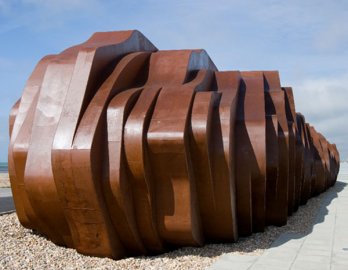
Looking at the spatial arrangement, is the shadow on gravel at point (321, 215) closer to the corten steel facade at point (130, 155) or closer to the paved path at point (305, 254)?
the paved path at point (305, 254)

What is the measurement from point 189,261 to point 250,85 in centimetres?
503

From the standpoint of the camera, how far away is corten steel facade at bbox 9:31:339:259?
846 cm

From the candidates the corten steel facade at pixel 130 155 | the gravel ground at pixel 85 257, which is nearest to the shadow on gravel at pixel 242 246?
the gravel ground at pixel 85 257

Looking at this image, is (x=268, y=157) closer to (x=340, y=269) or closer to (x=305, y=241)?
(x=305, y=241)

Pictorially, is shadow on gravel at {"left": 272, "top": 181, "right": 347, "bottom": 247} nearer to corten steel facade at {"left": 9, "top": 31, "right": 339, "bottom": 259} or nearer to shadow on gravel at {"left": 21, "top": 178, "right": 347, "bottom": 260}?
shadow on gravel at {"left": 21, "top": 178, "right": 347, "bottom": 260}

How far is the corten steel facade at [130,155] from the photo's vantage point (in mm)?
8461

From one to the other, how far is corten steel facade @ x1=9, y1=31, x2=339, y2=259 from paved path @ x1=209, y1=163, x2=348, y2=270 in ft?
2.83

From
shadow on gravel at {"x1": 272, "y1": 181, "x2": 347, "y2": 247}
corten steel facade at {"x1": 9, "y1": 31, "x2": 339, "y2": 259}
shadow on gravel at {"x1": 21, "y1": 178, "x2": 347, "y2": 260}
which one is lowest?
shadow on gravel at {"x1": 272, "y1": 181, "x2": 347, "y2": 247}

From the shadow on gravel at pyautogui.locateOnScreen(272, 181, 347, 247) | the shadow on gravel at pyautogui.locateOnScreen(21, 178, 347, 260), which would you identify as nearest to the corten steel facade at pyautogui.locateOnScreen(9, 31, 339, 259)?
the shadow on gravel at pyautogui.locateOnScreen(21, 178, 347, 260)

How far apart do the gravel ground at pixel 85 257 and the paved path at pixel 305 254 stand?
0.30 metres

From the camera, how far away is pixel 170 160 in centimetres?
860

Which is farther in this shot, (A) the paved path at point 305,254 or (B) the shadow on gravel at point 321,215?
(B) the shadow on gravel at point 321,215

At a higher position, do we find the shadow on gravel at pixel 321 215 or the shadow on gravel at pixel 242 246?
the shadow on gravel at pixel 242 246

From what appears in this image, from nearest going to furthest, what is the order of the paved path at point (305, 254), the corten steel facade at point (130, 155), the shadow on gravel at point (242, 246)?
the paved path at point (305, 254) < the corten steel facade at point (130, 155) < the shadow on gravel at point (242, 246)
